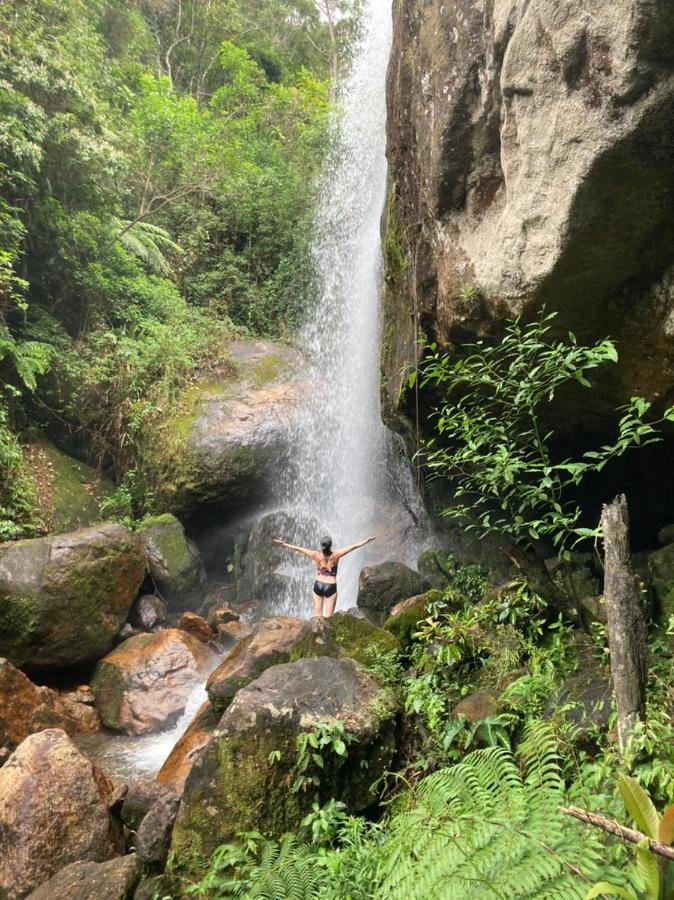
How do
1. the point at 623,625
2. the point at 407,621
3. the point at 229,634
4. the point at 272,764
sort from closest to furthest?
1. the point at 623,625
2. the point at 272,764
3. the point at 407,621
4. the point at 229,634

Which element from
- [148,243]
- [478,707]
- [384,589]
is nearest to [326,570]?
[384,589]

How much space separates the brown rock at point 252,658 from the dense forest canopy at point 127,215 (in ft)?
17.0

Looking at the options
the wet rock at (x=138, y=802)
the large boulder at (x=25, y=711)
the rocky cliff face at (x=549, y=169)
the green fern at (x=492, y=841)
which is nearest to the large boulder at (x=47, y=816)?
the wet rock at (x=138, y=802)

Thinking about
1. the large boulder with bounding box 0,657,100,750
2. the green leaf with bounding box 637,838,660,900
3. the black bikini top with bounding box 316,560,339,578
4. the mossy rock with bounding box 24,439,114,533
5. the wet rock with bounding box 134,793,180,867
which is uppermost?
the mossy rock with bounding box 24,439,114,533

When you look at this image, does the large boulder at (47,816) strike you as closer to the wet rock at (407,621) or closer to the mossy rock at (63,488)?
the wet rock at (407,621)

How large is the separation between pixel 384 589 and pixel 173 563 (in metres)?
4.33

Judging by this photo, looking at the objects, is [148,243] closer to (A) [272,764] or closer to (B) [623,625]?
(A) [272,764]

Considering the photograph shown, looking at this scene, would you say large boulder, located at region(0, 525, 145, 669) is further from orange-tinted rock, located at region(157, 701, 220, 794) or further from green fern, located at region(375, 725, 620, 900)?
green fern, located at region(375, 725, 620, 900)

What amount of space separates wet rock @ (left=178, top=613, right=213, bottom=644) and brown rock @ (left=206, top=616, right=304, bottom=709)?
2637 millimetres

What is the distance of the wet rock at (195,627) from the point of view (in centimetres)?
873

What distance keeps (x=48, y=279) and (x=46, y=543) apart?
22.3 ft

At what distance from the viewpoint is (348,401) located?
504 inches

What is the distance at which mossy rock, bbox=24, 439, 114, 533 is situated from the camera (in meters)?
10.2

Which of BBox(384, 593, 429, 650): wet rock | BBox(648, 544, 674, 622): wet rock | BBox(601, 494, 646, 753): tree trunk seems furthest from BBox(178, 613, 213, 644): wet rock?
BBox(601, 494, 646, 753): tree trunk
